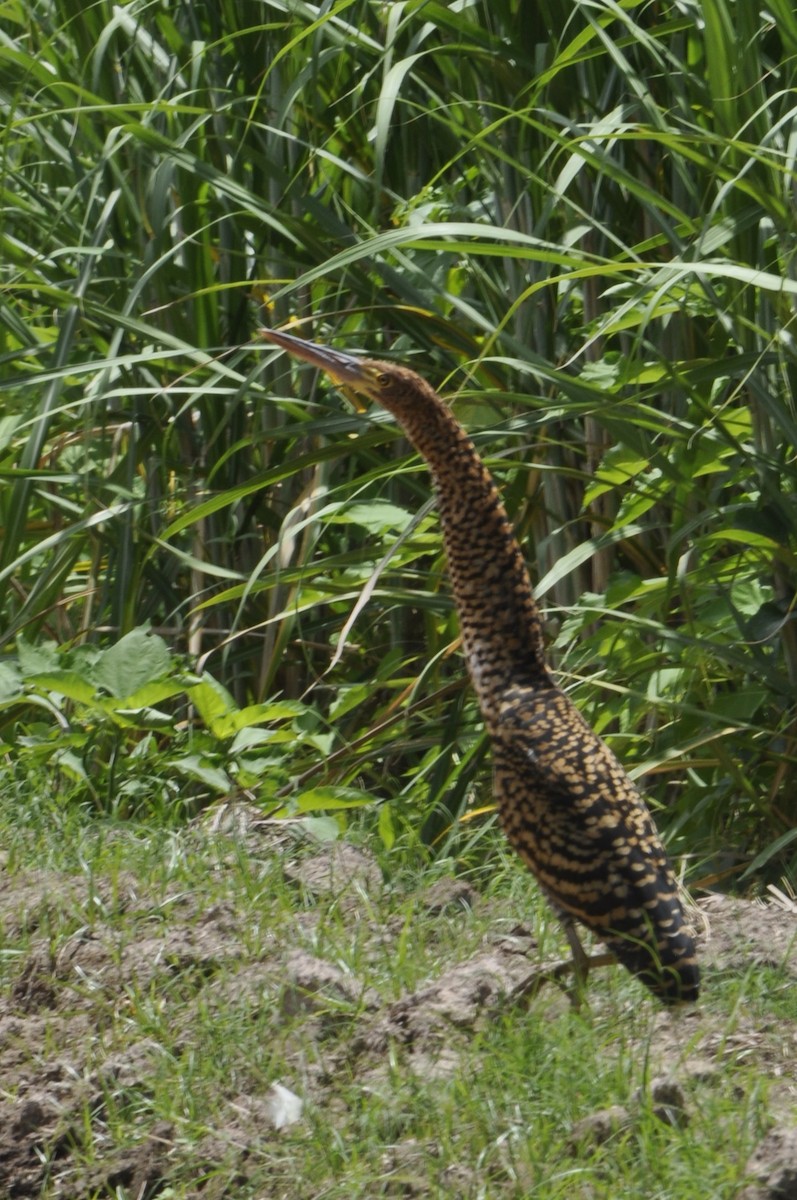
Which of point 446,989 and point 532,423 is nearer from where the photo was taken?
point 446,989

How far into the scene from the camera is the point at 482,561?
11.2ft

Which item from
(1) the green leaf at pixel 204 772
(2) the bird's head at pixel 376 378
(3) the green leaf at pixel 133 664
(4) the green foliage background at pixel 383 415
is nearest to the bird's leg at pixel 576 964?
(4) the green foliage background at pixel 383 415

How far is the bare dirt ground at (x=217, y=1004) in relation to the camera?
287 centimetres

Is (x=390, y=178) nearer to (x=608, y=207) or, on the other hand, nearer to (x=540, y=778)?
(x=608, y=207)

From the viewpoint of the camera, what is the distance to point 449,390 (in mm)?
4625

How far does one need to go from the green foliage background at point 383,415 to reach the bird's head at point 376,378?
0.33 metres

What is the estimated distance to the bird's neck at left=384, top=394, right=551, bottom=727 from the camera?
3.40 metres

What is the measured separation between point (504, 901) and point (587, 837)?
77cm

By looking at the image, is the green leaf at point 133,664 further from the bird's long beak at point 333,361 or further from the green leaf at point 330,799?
the bird's long beak at point 333,361

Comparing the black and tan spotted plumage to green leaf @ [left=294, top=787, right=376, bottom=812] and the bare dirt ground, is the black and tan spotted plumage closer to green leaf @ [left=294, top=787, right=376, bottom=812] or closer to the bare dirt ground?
the bare dirt ground

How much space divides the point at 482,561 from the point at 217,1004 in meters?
0.92

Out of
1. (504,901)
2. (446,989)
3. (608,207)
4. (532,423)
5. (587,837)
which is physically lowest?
(504,901)

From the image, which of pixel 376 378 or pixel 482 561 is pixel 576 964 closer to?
pixel 482 561

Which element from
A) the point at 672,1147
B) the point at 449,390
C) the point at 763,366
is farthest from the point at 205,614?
the point at 672,1147
